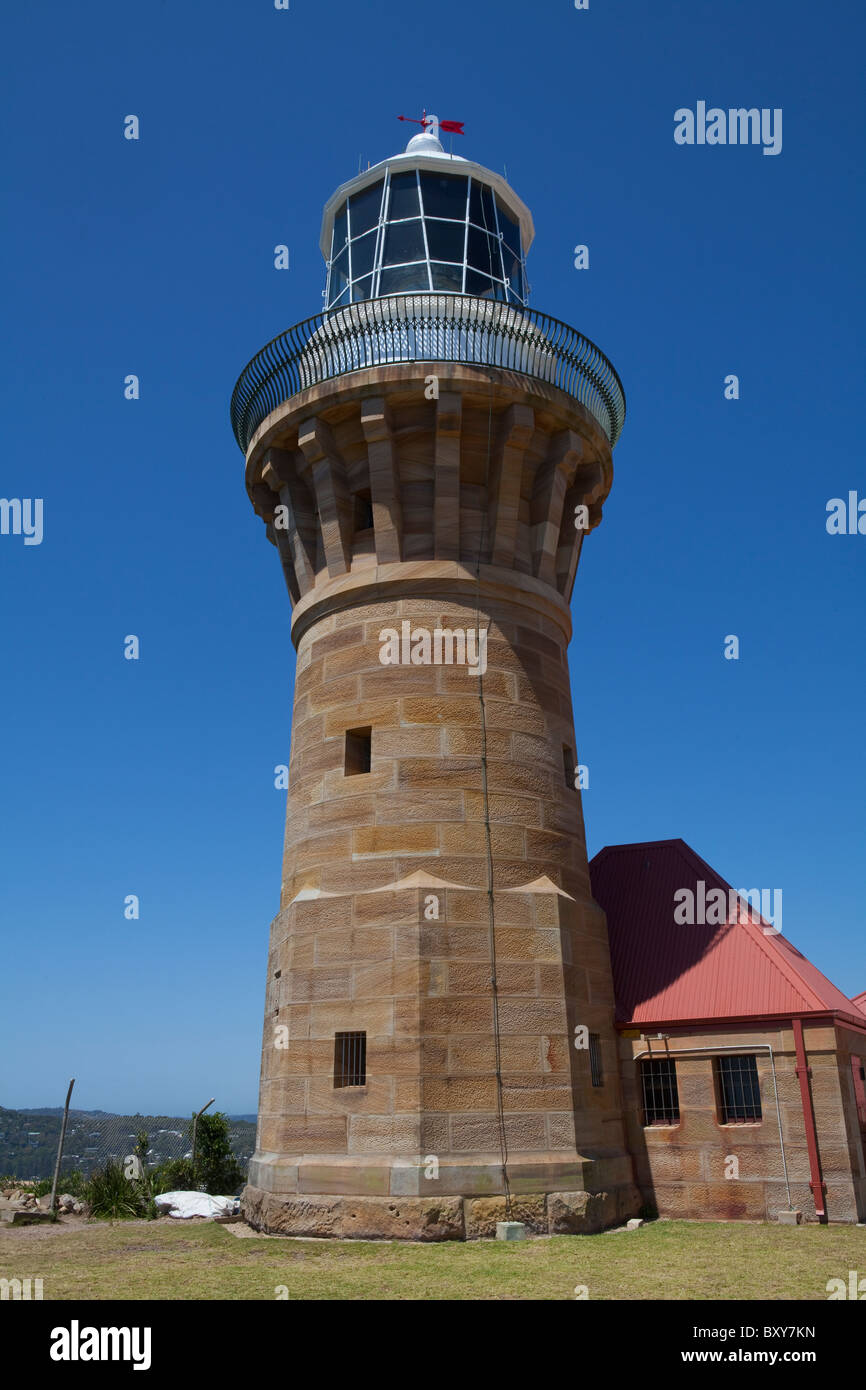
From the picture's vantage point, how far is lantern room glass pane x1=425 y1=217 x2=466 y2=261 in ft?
69.2

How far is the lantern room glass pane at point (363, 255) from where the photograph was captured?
847 inches

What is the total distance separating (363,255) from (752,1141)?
1921cm

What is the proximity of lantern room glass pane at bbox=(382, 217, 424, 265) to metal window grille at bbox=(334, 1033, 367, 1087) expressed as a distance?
1555 cm

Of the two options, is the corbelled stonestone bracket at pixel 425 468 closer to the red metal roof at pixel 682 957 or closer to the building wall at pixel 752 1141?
the red metal roof at pixel 682 957

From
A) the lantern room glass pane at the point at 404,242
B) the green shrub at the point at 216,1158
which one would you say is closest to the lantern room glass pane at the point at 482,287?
the lantern room glass pane at the point at 404,242

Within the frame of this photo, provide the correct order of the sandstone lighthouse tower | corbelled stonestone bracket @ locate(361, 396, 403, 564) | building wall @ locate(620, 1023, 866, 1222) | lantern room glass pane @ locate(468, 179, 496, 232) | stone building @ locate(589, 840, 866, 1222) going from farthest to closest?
lantern room glass pane @ locate(468, 179, 496, 232), corbelled stonestone bracket @ locate(361, 396, 403, 564), stone building @ locate(589, 840, 866, 1222), building wall @ locate(620, 1023, 866, 1222), the sandstone lighthouse tower

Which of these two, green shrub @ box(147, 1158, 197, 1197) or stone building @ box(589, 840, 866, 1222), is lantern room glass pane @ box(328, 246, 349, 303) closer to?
stone building @ box(589, 840, 866, 1222)

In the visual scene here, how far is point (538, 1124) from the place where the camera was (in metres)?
15.5

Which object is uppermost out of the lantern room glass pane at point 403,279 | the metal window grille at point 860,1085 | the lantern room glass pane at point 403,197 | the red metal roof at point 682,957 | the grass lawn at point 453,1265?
the lantern room glass pane at point 403,197

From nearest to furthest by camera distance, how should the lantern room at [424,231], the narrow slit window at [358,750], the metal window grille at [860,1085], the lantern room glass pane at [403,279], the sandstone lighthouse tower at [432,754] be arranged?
the sandstone lighthouse tower at [432,754] → the narrow slit window at [358,750] → the metal window grille at [860,1085] → the lantern room glass pane at [403,279] → the lantern room at [424,231]

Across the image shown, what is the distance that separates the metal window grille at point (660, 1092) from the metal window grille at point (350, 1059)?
5.73 metres

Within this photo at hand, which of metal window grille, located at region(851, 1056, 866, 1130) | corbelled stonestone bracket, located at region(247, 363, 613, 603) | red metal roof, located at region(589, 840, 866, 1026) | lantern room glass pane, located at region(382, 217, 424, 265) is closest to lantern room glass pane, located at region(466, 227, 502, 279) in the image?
lantern room glass pane, located at region(382, 217, 424, 265)

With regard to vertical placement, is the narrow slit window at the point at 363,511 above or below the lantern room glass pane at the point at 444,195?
below
